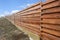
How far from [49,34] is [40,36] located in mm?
1074

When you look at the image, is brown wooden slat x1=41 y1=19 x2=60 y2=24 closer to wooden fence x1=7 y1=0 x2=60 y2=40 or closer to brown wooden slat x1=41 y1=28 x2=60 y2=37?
wooden fence x1=7 y1=0 x2=60 y2=40

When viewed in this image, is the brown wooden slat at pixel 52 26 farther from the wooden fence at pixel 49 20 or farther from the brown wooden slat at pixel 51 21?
the brown wooden slat at pixel 51 21

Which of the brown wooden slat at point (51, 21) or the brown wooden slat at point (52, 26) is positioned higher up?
the brown wooden slat at point (51, 21)

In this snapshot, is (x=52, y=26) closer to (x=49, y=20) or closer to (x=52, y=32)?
(x=52, y=32)

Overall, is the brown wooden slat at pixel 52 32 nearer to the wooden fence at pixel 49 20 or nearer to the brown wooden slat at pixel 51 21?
the wooden fence at pixel 49 20

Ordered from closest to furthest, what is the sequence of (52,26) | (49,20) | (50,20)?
(52,26)
(50,20)
(49,20)

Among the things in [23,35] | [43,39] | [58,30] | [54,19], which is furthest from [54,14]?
[23,35]

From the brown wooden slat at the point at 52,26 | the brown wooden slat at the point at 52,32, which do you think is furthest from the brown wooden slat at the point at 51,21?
the brown wooden slat at the point at 52,32

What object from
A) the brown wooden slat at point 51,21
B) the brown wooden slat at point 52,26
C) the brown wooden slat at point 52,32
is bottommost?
the brown wooden slat at point 52,32

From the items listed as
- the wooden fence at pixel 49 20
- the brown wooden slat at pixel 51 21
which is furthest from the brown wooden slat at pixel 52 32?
the brown wooden slat at pixel 51 21

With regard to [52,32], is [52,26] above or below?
above

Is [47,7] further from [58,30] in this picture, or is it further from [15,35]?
[15,35]

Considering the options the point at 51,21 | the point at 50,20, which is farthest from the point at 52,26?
the point at 50,20

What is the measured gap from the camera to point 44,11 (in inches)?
275
